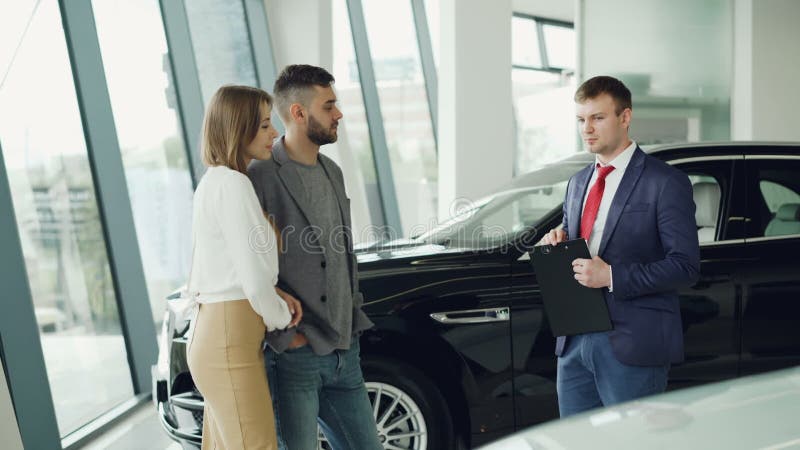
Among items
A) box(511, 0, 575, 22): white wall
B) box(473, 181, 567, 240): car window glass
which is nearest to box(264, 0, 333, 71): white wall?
box(473, 181, 567, 240): car window glass

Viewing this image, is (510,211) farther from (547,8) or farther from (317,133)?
(547,8)

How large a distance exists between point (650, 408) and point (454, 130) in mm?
5581

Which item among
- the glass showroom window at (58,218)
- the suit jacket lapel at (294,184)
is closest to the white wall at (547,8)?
the glass showroom window at (58,218)

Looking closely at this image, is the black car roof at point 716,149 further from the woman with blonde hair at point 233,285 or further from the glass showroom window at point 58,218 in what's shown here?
the glass showroom window at point 58,218

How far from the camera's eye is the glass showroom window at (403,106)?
11.0 m

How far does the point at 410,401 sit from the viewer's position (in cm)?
302

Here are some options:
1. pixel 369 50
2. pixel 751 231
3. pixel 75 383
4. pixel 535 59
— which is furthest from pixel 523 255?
pixel 535 59

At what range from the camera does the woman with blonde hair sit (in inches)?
70.7

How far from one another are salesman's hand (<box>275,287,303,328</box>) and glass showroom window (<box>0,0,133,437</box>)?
2353 millimetres

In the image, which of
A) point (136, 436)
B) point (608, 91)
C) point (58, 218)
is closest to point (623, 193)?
point (608, 91)

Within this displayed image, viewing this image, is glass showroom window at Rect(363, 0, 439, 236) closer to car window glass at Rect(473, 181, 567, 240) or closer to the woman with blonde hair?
car window glass at Rect(473, 181, 567, 240)

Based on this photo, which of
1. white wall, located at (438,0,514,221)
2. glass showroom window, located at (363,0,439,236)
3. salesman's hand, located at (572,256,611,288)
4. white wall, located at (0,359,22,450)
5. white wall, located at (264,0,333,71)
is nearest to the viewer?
salesman's hand, located at (572,256,611,288)

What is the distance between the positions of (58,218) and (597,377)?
10.3 feet

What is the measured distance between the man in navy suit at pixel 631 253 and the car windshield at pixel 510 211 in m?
1.00
